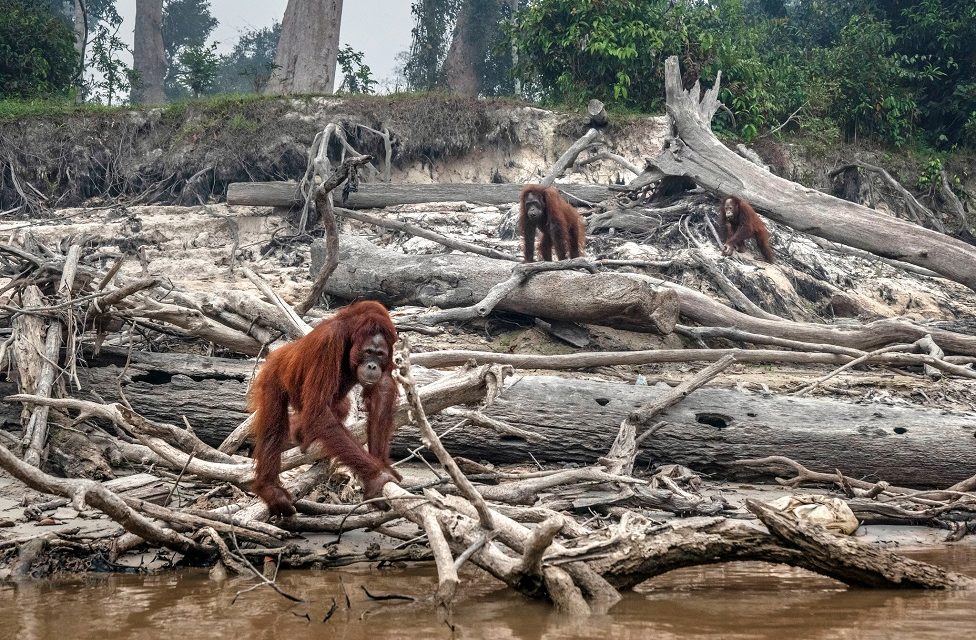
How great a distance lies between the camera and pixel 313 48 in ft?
67.4

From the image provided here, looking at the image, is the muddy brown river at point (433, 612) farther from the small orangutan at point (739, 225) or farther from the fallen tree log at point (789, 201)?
the small orangutan at point (739, 225)

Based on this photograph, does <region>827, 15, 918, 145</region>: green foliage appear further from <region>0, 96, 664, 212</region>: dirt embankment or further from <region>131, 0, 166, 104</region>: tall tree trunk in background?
<region>131, 0, 166, 104</region>: tall tree trunk in background

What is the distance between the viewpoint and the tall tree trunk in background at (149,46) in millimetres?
27672

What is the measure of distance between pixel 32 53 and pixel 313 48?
5.69m

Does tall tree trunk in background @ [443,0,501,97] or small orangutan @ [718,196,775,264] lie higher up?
tall tree trunk in background @ [443,0,501,97]

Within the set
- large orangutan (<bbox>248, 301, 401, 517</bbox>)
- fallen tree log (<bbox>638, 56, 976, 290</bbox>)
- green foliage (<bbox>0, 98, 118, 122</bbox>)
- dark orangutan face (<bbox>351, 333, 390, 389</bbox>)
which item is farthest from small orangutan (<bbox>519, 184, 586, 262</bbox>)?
green foliage (<bbox>0, 98, 118, 122</bbox>)

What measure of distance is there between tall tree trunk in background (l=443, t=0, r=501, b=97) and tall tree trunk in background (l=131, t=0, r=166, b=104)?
936 cm

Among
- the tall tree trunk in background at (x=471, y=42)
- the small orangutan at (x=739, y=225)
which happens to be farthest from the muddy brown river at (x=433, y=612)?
the tall tree trunk in background at (x=471, y=42)

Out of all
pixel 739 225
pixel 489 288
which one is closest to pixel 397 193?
pixel 489 288

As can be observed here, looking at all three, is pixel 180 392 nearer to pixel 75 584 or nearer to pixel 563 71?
pixel 75 584

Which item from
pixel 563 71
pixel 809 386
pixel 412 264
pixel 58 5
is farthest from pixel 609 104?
pixel 58 5

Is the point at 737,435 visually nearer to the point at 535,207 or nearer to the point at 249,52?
the point at 535,207

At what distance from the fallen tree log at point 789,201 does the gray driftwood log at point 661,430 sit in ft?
12.1

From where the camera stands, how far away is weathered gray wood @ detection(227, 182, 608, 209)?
40.3ft
